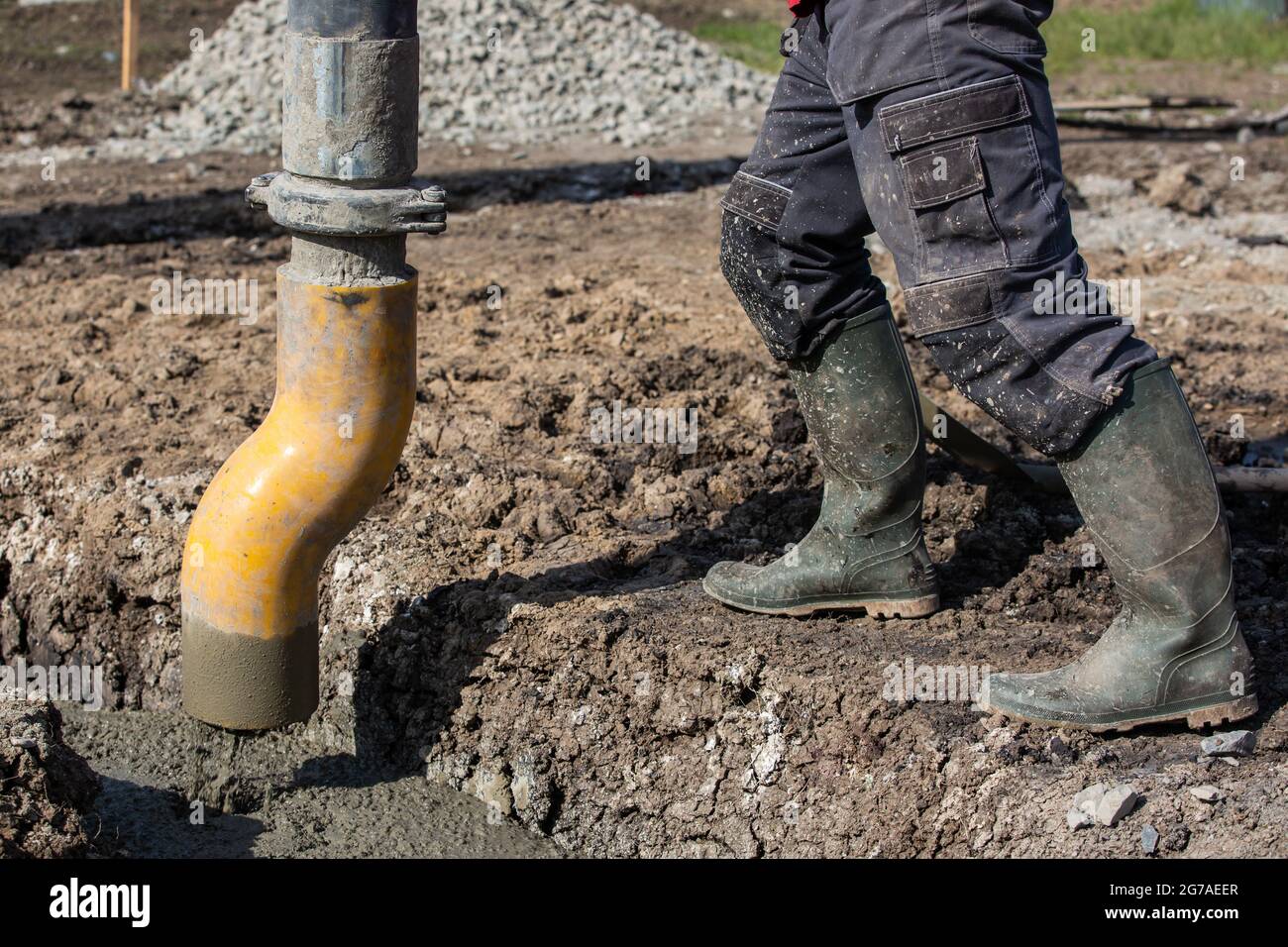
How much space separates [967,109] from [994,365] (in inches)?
17.0

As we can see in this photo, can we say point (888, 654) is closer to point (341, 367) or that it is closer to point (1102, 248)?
point (341, 367)

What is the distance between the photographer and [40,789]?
2484mm

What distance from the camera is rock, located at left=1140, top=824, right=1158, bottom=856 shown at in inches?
91.8

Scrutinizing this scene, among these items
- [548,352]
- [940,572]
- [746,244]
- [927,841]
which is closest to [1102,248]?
[548,352]

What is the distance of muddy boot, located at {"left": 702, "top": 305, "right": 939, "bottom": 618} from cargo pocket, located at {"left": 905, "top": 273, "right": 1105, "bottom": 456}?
44 cm

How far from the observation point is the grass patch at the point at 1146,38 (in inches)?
464

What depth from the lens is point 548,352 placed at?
473 cm

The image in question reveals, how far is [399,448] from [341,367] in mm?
236

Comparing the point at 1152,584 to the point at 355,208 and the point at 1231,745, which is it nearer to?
the point at 1231,745

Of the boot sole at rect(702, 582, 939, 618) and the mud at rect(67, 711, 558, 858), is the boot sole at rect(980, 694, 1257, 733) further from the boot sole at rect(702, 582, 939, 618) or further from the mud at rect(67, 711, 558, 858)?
the mud at rect(67, 711, 558, 858)
